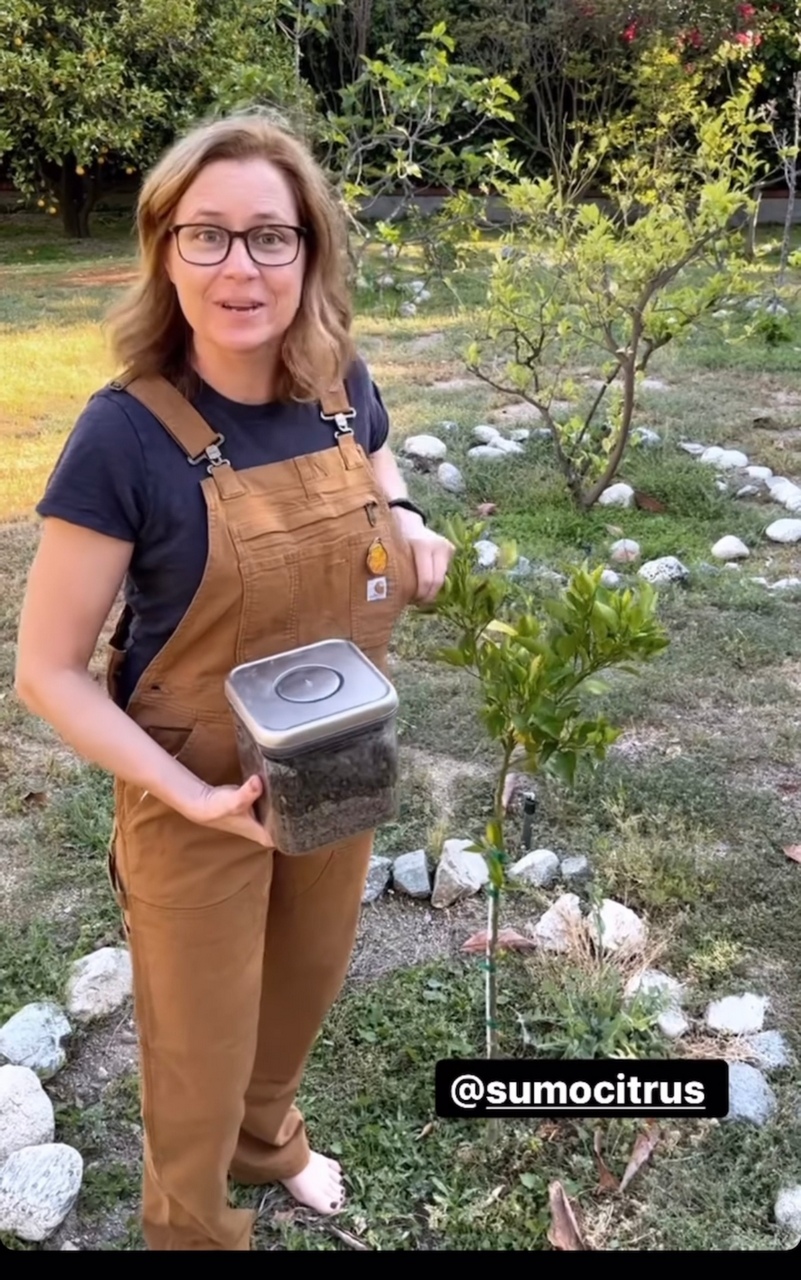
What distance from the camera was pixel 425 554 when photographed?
135 centimetres

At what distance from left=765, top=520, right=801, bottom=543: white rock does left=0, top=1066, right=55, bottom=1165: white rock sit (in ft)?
10.4

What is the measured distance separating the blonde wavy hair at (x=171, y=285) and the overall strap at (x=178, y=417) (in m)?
0.03

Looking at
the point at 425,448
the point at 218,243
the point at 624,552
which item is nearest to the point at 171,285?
the point at 218,243

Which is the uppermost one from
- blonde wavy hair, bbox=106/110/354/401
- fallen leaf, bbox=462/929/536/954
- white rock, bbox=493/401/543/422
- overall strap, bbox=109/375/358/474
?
blonde wavy hair, bbox=106/110/354/401

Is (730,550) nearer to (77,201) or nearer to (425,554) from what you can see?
(425,554)

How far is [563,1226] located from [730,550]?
2.69 meters

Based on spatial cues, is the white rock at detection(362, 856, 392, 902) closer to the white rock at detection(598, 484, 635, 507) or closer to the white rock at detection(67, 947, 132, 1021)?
the white rock at detection(67, 947, 132, 1021)

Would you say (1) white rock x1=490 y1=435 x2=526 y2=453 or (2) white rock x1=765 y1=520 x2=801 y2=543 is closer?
(2) white rock x1=765 y1=520 x2=801 y2=543

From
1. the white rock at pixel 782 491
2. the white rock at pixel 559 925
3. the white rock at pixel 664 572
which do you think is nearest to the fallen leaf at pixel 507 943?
the white rock at pixel 559 925

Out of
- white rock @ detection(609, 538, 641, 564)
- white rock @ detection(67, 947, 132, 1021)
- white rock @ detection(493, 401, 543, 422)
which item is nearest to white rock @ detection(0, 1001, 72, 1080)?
white rock @ detection(67, 947, 132, 1021)

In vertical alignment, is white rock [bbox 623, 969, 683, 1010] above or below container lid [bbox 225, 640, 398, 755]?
below

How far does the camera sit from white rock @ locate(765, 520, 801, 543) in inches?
156

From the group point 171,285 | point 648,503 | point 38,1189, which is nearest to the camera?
point 171,285

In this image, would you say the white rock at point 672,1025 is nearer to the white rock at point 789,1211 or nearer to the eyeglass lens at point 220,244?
the white rock at point 789,1211
